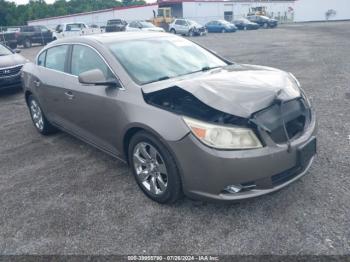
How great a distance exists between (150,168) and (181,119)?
736 millimetres

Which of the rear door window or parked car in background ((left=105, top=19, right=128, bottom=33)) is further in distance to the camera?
parked car in background ((left=105, top=19, right=128, bottom=33))

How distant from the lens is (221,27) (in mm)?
34844

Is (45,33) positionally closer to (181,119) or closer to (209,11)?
(209,11)

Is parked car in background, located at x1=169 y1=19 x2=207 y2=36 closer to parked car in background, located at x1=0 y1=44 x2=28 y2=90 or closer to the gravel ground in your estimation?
parked car in background, located at x1=0 y1=44 x2=28 y2=90

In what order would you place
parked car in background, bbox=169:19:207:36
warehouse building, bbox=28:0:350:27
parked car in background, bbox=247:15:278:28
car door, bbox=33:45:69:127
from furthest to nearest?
1. warehouse building, bbox=28:0:350:27
2. parked car in background, bbox=247:15:278:28
3. parked car in background, bbox=169:19:207:36
4. car door, bbox=33:45:69:127

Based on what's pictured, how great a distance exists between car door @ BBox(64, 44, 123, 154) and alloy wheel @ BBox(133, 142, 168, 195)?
1.45 feet

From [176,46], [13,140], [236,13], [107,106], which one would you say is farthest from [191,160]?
[236,13]

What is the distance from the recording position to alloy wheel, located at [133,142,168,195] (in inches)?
126

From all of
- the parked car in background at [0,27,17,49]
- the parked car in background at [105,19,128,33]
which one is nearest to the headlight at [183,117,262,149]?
the parked car in background at [0,27,17,49]

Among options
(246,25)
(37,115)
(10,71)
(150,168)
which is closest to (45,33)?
(246,25)

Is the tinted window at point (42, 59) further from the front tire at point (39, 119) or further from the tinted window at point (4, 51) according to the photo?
the tinted window at point (4, 51)

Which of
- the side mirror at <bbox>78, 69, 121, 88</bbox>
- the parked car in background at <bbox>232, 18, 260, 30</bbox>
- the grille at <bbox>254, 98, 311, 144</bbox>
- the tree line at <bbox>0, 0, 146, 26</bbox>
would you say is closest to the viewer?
the grille at <bbox>254, 98, 311, 144</bbox>

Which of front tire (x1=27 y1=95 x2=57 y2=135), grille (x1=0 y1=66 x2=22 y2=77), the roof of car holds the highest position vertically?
the roof of car

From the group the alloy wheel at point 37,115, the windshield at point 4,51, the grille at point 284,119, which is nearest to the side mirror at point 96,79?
the grille at point 284,119
